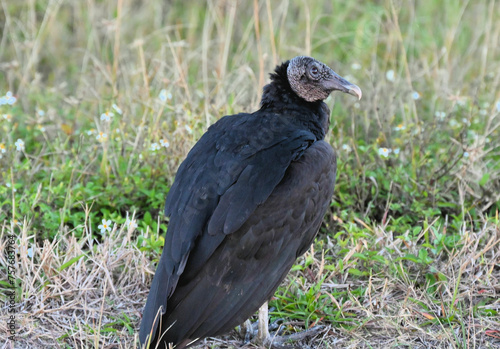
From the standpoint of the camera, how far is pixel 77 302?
301 cm

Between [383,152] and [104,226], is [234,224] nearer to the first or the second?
[104,226]

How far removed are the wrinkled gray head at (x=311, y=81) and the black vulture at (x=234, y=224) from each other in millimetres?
277

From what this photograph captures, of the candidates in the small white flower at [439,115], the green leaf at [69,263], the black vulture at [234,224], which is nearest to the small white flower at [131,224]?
the green leaf at [69,263]

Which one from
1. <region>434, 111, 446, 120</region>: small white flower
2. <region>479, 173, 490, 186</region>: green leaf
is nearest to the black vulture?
<region>479, 173, 490, 186</region>: green leaf

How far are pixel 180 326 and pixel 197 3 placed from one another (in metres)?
4.69

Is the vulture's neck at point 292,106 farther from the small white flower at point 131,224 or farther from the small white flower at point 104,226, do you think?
the small white flower at point 104,226

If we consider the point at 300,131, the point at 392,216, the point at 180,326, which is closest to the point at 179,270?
the point at 180,326

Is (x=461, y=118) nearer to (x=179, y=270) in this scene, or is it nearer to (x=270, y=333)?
(x=270, y=333)

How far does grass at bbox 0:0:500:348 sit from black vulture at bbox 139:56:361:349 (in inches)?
13.1

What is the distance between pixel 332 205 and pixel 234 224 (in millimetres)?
1276

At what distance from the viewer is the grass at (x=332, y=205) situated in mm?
2961

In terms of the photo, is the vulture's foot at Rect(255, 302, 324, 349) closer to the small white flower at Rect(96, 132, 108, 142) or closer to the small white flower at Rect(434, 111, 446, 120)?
the small white flower at Rect(96, 132, 108, 142)

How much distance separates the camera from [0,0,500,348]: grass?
296cm

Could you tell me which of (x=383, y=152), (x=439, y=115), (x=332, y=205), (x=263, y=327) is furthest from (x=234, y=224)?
(x=439, y=115)
